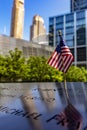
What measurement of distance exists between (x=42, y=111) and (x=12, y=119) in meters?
0.47

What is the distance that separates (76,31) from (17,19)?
1358 inches

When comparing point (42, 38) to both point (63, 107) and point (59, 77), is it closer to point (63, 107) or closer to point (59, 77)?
point (59, 77)

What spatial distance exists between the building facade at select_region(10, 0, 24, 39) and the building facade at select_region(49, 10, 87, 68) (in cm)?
2544

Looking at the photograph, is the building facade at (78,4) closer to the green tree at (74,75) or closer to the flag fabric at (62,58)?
the green tree at (74,75)

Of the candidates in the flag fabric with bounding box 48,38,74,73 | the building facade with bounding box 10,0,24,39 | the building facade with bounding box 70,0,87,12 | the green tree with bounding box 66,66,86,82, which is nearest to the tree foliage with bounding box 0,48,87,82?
the green tree with bounding box 66,66,86,82

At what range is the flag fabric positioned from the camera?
684 cm

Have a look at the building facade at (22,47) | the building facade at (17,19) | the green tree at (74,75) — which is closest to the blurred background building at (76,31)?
the building facade at (17,19)

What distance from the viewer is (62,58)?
696cm

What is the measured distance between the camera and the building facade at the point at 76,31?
85.8 m

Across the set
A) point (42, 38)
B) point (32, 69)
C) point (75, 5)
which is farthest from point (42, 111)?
point (75, 5)

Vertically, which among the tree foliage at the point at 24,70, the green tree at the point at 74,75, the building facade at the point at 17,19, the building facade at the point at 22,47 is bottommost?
the green tree at the point at 74,75

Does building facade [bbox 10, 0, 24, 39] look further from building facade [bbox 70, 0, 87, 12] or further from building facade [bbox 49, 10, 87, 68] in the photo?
building facade [bbox 70, 0, 87, 12]

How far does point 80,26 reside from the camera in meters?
87.4

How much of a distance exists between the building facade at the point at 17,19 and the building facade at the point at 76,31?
83.5 ft
